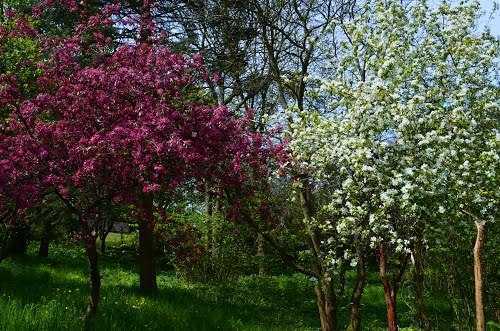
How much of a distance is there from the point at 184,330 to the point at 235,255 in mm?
7401

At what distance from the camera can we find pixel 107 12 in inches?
365

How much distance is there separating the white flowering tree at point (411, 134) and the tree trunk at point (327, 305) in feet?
4.62

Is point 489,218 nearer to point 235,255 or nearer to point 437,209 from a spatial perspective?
point 437,209

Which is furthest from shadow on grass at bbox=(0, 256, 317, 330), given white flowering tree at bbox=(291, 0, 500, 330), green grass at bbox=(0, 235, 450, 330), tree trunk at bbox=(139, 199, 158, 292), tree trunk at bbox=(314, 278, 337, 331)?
white flowering tree at bbox=(291, 0, 500, 330)

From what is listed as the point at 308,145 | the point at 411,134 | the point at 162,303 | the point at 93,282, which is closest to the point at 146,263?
the point at 162,303

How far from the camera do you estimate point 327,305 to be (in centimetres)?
1116

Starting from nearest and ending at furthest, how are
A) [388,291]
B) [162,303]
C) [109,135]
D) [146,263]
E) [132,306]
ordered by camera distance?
1. [109,135]
2. [388,291]
3. [132,306]
4. [162,303]
5. [146,263]

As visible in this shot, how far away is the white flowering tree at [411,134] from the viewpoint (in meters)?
7.64

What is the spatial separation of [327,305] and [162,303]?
3521 mm

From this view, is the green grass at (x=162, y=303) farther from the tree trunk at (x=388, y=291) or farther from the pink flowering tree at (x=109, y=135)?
the tree trunk at (x=388, y=291)

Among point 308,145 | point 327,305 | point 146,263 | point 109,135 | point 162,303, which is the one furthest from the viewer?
point 146,263

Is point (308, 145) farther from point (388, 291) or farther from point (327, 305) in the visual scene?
point (327, 305)

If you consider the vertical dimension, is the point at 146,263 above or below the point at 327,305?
above

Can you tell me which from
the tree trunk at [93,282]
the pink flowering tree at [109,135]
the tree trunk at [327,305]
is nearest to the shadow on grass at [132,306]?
the tree trunk at [93,282]
